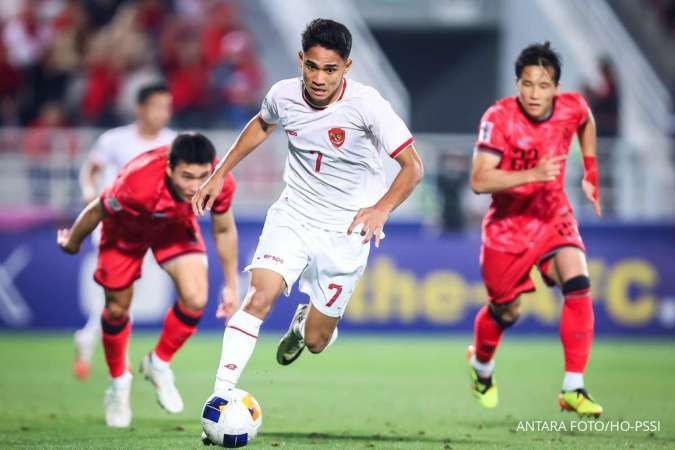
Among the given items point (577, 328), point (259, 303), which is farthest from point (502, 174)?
point (259, 303)

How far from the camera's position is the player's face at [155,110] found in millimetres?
11008

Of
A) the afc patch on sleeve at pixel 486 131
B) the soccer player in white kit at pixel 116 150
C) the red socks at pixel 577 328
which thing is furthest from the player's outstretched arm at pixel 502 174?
the soccer player in white kit at pixel 116 150

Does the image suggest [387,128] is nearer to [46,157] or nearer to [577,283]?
[577,283]

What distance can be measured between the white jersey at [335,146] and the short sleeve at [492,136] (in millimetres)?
958

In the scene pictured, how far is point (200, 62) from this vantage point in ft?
59.8

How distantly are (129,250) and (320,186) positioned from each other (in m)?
1.80

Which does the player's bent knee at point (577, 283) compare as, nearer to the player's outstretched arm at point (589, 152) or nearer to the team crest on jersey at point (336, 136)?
the player's outstretched arm at point (589, 152)

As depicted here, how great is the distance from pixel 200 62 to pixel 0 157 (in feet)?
11.8

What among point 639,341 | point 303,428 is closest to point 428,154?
point 639,341

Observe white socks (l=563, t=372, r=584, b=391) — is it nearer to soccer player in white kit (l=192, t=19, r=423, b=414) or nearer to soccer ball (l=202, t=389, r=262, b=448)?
soccer player in white kit (l=192, t=19, r=423, b=414)

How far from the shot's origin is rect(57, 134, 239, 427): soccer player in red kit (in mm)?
8195

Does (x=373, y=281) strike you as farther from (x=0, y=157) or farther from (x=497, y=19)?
(x=497, y=19)

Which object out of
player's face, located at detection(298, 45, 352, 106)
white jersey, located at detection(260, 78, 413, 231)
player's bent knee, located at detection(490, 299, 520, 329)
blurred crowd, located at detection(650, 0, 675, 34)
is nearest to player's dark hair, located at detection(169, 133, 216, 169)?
white jersey, located at detection(260, 78, 413, 231)

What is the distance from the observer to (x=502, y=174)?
812cm
